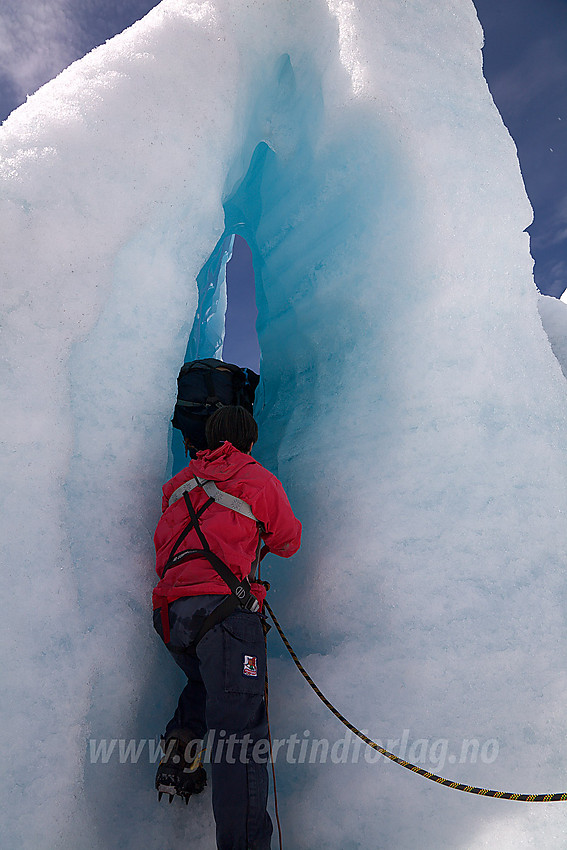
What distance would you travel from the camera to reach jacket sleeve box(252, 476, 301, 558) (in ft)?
5.66

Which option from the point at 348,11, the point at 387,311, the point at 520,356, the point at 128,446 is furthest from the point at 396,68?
the point at 128,446

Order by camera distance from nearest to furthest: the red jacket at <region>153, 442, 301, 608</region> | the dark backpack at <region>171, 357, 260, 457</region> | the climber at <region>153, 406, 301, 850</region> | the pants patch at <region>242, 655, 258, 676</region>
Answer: the climber at <region>153, 406, 301, 850</region> < the pants patch at <region>242, 655, 258, 676</region> < the red jacket at <region>153, 442, 301, 608</region> < the dark backpack at <region>171, 357, 260, 457</region>

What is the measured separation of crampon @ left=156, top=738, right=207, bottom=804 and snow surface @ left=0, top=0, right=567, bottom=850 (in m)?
0.12

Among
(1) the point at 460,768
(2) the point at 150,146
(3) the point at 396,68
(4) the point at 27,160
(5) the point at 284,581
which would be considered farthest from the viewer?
(3) the point at 396,68

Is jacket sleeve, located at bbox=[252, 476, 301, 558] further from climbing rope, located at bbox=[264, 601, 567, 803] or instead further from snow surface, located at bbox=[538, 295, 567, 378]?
snow surface, located at bbox=[538, 295, 567, 378]

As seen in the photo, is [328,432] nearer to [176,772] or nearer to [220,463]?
[220,463]

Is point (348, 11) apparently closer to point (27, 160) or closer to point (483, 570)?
point (27, 160)

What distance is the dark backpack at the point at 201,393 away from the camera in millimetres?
2537

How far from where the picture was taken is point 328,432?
2457 millimetres

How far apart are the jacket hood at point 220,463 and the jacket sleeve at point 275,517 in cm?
14

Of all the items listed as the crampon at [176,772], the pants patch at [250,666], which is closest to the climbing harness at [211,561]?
the pants patch at [250,666]

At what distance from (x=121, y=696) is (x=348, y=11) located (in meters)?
3.60

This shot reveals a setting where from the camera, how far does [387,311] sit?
2.44m

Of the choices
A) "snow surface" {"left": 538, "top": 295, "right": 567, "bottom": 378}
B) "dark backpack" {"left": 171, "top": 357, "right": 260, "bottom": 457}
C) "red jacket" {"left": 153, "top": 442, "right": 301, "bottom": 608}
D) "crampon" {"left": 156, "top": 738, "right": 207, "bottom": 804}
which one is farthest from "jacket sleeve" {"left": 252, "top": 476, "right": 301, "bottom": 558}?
"snow surface" {"left": 538, "top": 295, "right": 567, "bottom": 378}
